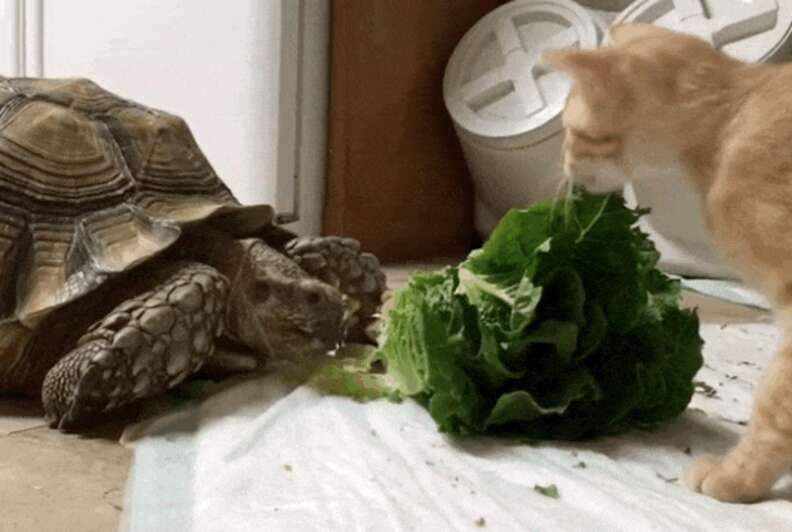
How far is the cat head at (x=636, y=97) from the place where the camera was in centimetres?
106

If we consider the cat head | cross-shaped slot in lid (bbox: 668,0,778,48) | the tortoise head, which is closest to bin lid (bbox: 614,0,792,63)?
cross-shaped slot in lid (bbox: 668,0,778,48)

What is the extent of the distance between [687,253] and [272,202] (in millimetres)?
879

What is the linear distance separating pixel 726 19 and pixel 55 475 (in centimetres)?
178

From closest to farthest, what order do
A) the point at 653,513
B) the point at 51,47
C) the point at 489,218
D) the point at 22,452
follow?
the point at 653,513, the point at 22,452, the point at 51,47, the point at 489,218

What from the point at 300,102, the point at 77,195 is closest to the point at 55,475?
the point at 77,195

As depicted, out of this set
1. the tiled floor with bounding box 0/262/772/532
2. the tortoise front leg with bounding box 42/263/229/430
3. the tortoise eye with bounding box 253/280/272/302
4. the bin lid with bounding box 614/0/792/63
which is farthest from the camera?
Result: the bin lid with bounding box 614/0/792/63

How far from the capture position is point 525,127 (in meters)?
2.53

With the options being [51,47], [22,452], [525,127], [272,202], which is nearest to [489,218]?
[525,127]

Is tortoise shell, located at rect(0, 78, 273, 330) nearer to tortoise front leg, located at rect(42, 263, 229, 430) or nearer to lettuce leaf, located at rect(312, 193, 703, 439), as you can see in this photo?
tortoise front leg, located at rect(42, 263, 229, 430)

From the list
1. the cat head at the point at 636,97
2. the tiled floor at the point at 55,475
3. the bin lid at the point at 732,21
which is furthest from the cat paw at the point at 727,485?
the bin lid at the point at 732,21

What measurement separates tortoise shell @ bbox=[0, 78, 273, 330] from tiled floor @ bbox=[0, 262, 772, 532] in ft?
0.43

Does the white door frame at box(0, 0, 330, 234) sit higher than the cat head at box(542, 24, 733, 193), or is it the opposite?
the cat head at box(542, 24, 733, 193)

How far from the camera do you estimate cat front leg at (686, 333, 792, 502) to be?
3.27ft

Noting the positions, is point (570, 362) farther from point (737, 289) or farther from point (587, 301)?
point (737, 289)
